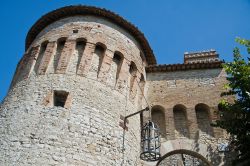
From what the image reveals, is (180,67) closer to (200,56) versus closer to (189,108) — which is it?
(189,108)

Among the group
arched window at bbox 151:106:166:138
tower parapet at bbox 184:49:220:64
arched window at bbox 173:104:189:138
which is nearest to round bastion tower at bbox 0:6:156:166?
arched window at bbox 151:106:166:138

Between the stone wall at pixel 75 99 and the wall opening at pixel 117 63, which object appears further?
the wall opening at pixel 117 63

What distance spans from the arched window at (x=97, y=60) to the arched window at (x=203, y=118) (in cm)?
421

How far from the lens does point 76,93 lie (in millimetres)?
8562

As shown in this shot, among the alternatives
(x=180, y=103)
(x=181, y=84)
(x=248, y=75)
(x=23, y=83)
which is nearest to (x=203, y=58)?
(x=181, y=84)

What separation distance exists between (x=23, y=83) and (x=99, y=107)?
2.72 m

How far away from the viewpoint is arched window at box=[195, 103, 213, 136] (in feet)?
34.4

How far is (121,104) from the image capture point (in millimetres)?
9242

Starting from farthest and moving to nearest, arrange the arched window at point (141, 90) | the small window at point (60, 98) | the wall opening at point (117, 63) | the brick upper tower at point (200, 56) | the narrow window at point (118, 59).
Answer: the brick upper tower at point (200, 56) → the arched window at point (141, 90) → the narrow window at point (118, 59) → the wall opening at point (117, 63) → the small window at point (60, 98)

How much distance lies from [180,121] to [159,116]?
83 cm

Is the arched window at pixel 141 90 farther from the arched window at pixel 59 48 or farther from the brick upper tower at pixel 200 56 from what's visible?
the brick upper tower at pixel 200 56

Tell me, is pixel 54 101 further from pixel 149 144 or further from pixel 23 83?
pixel 149 144

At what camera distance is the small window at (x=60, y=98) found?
8599mm

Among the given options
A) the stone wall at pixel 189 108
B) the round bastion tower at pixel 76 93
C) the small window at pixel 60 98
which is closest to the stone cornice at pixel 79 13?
the round bastion tower at pixel 76 93
